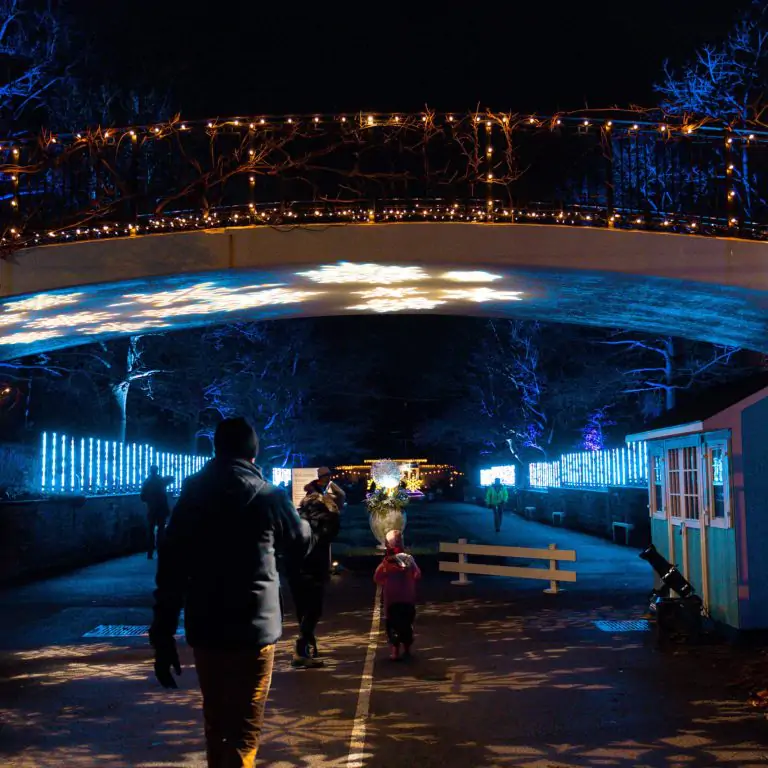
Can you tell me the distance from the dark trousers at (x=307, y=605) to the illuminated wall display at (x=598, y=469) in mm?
14993

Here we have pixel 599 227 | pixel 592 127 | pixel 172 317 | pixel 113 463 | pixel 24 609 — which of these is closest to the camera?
pixel 599 227

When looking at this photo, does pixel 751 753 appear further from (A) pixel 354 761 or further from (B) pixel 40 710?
(B) pixel 40 710

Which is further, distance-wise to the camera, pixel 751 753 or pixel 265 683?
pixel 751 753

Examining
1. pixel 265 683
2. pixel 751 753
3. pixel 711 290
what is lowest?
pixel 751 753

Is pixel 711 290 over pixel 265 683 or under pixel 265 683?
over

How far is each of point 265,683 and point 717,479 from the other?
843 centimetres

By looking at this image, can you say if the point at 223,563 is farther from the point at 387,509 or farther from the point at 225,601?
the point at 387,509

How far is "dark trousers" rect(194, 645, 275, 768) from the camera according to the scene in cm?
470

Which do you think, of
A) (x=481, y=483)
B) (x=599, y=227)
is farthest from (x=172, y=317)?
(x=481, y=483)

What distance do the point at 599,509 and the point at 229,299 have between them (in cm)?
2333

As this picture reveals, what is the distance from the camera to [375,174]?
11.6 meters

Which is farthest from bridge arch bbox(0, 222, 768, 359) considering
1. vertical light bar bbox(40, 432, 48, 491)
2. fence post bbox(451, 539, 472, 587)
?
vertical light bar bbox(40, 432, 48, 491)

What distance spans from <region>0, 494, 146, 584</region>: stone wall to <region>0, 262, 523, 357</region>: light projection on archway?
5.60 metres

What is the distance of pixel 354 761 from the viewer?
6.78 m
